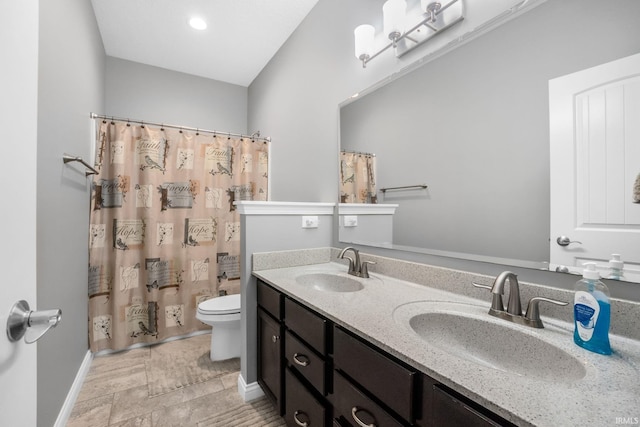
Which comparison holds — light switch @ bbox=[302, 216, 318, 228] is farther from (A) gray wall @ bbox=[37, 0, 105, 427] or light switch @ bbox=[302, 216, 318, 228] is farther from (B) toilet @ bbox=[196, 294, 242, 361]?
(A) gray wall @ bbox=[37, 0, 105, 427]

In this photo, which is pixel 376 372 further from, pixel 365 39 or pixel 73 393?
pixel 73 393

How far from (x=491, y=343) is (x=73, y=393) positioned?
228 centimetres

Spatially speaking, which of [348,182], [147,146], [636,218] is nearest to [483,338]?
[636,218]

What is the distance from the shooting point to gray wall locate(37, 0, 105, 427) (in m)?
1.24

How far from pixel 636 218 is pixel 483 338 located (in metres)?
0.55

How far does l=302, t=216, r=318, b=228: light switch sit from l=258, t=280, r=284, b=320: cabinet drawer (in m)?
0.48

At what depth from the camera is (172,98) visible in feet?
9.88

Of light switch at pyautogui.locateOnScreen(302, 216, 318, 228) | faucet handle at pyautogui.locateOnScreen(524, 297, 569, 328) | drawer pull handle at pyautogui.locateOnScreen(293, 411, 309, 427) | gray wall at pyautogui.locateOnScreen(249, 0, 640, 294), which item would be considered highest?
gray wall at pyautogui.locateOnScreen(249, 0, 640, 294)

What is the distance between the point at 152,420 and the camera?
4.94 ft

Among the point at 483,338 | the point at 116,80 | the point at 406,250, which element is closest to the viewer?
the point at 483,338

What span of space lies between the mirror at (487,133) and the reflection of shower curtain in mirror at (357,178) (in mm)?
103

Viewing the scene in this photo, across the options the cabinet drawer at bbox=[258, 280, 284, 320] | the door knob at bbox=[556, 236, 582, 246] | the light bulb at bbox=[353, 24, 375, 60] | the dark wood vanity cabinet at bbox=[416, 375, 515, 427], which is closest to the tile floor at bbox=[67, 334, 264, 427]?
the cabinet drawer at bbox=[258, 280, 284, 320]

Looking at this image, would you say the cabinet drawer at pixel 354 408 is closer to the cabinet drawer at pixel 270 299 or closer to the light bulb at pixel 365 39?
the cabinet drawer at pixel 270 299

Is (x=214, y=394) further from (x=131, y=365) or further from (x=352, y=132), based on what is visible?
(x=352, y=132)
